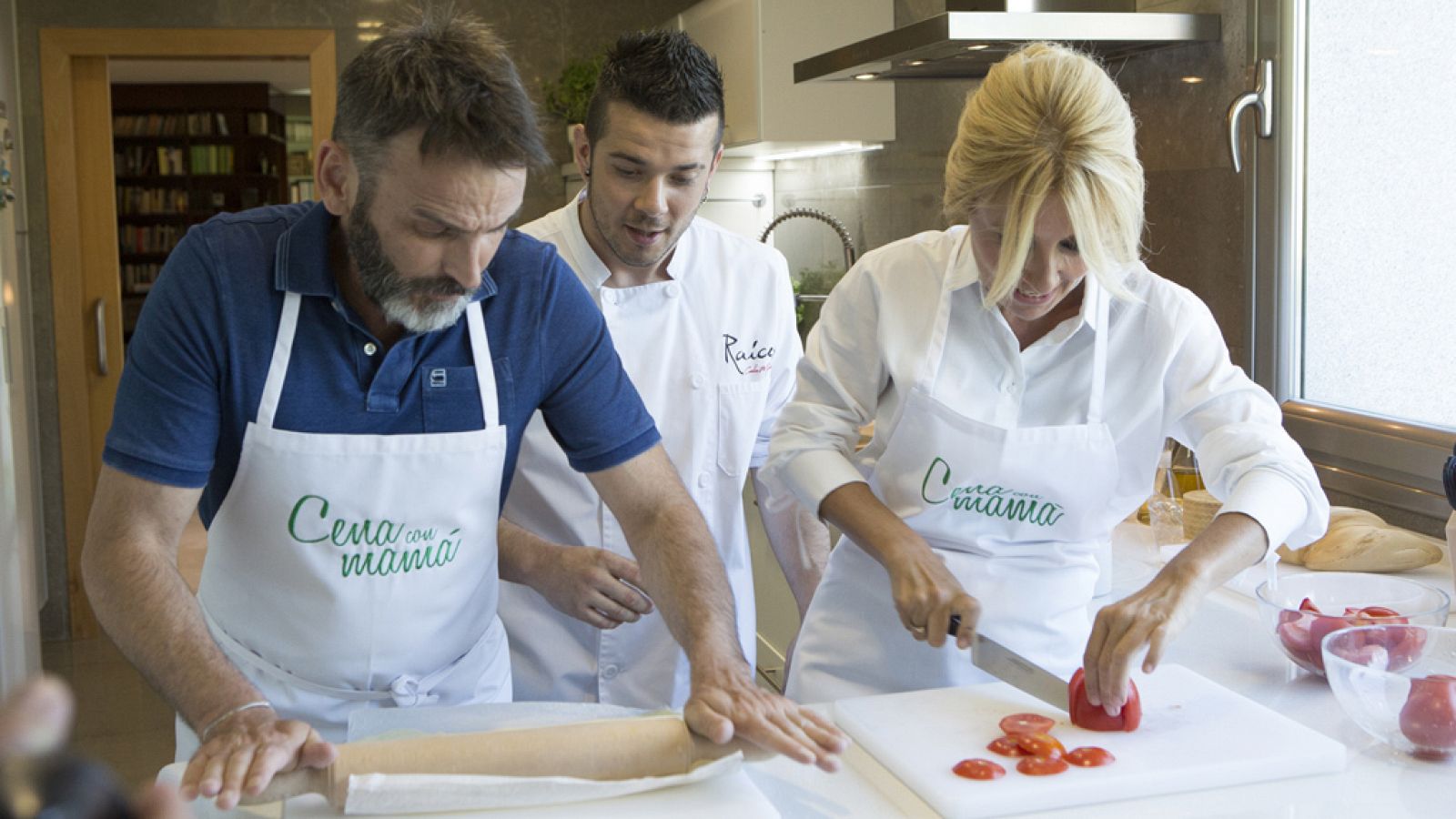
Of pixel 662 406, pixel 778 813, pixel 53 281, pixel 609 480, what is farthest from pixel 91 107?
pixel 778 813

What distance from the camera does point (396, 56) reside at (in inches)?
49.8

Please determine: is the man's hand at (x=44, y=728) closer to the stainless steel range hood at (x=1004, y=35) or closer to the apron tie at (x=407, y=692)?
the apron tie at (x=407, y=692)

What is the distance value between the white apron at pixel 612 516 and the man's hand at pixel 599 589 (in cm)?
22

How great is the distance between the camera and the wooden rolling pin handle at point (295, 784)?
1.02 metres

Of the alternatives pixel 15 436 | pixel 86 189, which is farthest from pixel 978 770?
pixel 86 189

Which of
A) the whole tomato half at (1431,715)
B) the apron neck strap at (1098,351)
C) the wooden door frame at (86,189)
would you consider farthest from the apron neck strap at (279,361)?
the wooden door frame at (86,189)

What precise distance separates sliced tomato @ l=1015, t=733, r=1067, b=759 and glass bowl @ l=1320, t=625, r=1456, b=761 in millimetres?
271

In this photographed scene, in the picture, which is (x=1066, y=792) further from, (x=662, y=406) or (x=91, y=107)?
(x=91, y=107)

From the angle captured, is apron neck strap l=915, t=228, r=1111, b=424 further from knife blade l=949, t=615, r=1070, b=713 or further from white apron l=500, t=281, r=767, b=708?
white apron l=500, t=281, r=767, b=708

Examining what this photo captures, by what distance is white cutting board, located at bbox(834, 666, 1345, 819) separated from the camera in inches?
43.5

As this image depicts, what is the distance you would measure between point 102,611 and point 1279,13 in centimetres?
189

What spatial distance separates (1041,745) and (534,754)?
439mm

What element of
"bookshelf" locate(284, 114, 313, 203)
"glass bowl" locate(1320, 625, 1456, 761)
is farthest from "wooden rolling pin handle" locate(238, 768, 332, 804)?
"bookshelf" locate(284, 114, 313, 203)

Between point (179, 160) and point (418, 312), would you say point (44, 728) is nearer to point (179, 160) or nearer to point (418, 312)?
point (418, 312)
